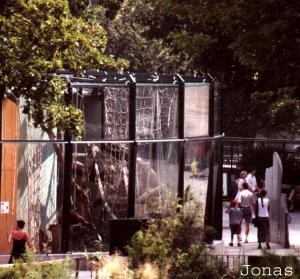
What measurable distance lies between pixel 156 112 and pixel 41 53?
20.1ft

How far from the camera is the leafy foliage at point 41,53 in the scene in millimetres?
14965

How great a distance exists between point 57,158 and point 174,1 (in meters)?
4.98

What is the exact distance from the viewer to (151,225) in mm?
16938

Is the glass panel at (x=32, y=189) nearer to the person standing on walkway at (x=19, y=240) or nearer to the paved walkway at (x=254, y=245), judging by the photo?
the person standing on walkway at (x=19, y=240)

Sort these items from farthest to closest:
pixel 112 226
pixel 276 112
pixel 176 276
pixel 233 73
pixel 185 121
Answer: pixel 233 73, pixel 276 112, pixel 185 121, pixel 112 226, pixel 176 276

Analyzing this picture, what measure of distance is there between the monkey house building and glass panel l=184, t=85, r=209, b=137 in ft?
0.50

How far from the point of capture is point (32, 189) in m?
20.2

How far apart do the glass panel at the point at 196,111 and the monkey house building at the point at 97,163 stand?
152mm

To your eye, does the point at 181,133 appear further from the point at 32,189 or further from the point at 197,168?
the point at 32,189

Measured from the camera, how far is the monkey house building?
20016 mm

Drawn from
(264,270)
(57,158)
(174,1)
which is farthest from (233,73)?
(264,270)

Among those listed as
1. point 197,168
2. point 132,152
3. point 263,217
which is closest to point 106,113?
point 132,152

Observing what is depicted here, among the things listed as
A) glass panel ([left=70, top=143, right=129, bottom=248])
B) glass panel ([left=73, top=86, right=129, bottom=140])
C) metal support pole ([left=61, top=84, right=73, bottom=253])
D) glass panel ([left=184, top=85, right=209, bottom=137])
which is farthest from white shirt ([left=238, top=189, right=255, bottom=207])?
metal support pole ([left=61, top=84, right=73, bottom=253])

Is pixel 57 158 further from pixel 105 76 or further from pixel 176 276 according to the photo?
pixel 176 276
